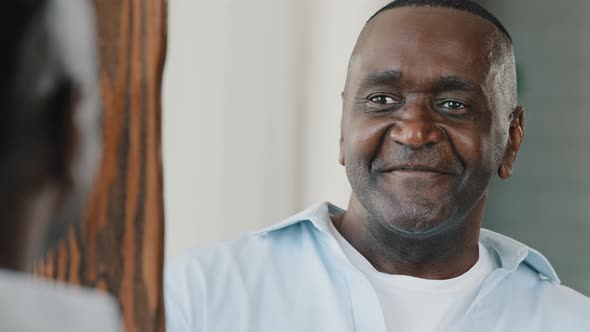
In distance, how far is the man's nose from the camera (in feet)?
4.10

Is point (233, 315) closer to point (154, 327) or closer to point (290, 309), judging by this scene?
point (290, 309)

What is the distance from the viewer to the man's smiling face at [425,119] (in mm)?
1271

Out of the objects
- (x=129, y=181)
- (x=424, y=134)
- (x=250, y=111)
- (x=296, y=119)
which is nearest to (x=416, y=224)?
(x=424, y=134)

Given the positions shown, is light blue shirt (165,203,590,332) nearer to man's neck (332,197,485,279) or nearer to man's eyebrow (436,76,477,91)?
man's neck (332,197,485,279)

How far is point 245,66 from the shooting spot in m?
2.25

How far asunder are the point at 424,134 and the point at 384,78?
12cm

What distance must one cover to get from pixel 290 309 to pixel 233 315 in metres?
0.08

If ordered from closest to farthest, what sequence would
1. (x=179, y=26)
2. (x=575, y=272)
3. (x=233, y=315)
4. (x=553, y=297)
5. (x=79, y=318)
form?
(x=79, y=318), (x=233, y=315), (x=553, y=297), (x=179, y=26), (x=575, y=272)

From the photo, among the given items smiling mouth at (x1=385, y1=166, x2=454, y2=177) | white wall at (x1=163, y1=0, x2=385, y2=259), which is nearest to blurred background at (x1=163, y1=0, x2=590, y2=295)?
white wall at (x1=163, y1=0, x2=385, y2=259)

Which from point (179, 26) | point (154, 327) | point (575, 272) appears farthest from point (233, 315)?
point (575, 272)

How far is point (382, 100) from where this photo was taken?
132cm

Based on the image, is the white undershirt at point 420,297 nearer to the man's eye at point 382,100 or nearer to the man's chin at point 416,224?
the man's chin at point 416,224

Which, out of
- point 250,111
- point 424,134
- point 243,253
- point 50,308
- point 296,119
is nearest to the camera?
point 50,308

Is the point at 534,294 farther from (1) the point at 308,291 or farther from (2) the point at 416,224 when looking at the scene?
(1) the point at 308,291
